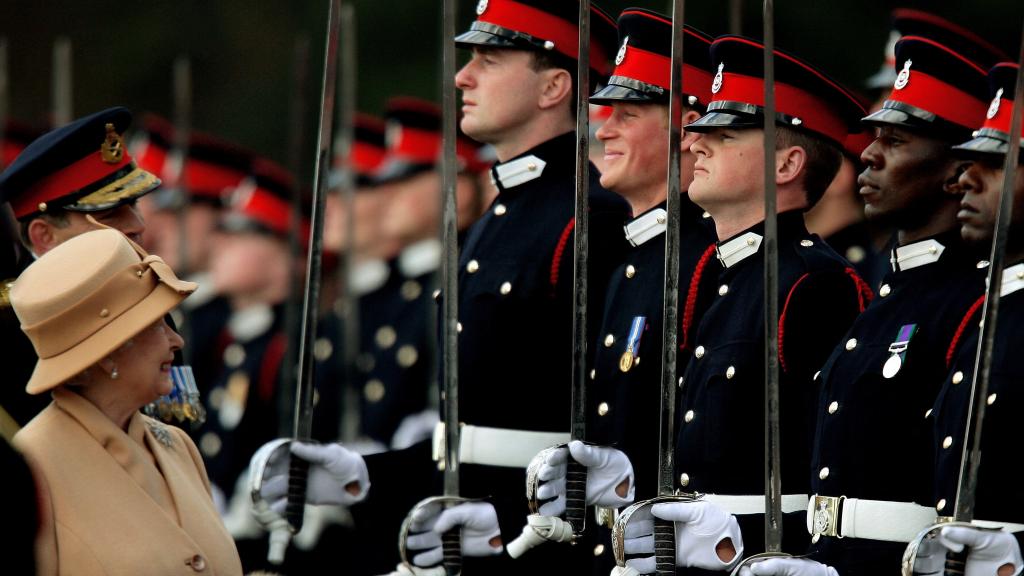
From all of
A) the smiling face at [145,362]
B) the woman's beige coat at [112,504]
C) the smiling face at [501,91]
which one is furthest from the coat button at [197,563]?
the smiling face at [501,91]

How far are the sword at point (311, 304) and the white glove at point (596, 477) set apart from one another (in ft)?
2.31

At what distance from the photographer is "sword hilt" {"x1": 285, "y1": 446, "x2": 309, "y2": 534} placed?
5.61 metres

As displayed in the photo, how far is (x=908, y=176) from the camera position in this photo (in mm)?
5324

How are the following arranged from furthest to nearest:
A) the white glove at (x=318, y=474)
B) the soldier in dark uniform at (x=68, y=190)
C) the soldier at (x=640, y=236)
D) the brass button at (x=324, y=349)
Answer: the brass button at (x=324, y=349), the soldier in dark uniform at (x=68, y=190), the soldier at (x=640, y=236), the white glove at (x=318, y=474)

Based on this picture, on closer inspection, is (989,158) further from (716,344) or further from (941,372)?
(716,344)

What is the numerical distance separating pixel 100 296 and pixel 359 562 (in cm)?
457

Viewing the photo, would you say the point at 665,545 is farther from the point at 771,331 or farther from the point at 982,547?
the point at 982,547

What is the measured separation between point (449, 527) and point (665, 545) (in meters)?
0.61

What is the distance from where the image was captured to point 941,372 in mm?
5152

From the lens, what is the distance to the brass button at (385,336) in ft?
34.2

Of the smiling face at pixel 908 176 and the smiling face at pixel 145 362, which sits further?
the smiling face at pixel 908 176

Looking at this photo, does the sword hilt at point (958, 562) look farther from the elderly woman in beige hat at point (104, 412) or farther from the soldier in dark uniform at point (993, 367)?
the elderly woman in beige hat at point (104, 412)

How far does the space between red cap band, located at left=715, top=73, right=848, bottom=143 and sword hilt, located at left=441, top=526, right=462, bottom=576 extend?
1.37 metres

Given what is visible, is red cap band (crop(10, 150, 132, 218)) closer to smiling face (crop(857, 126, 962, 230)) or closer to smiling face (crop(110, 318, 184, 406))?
smiling face (crop(110, 318, 184, 406))
